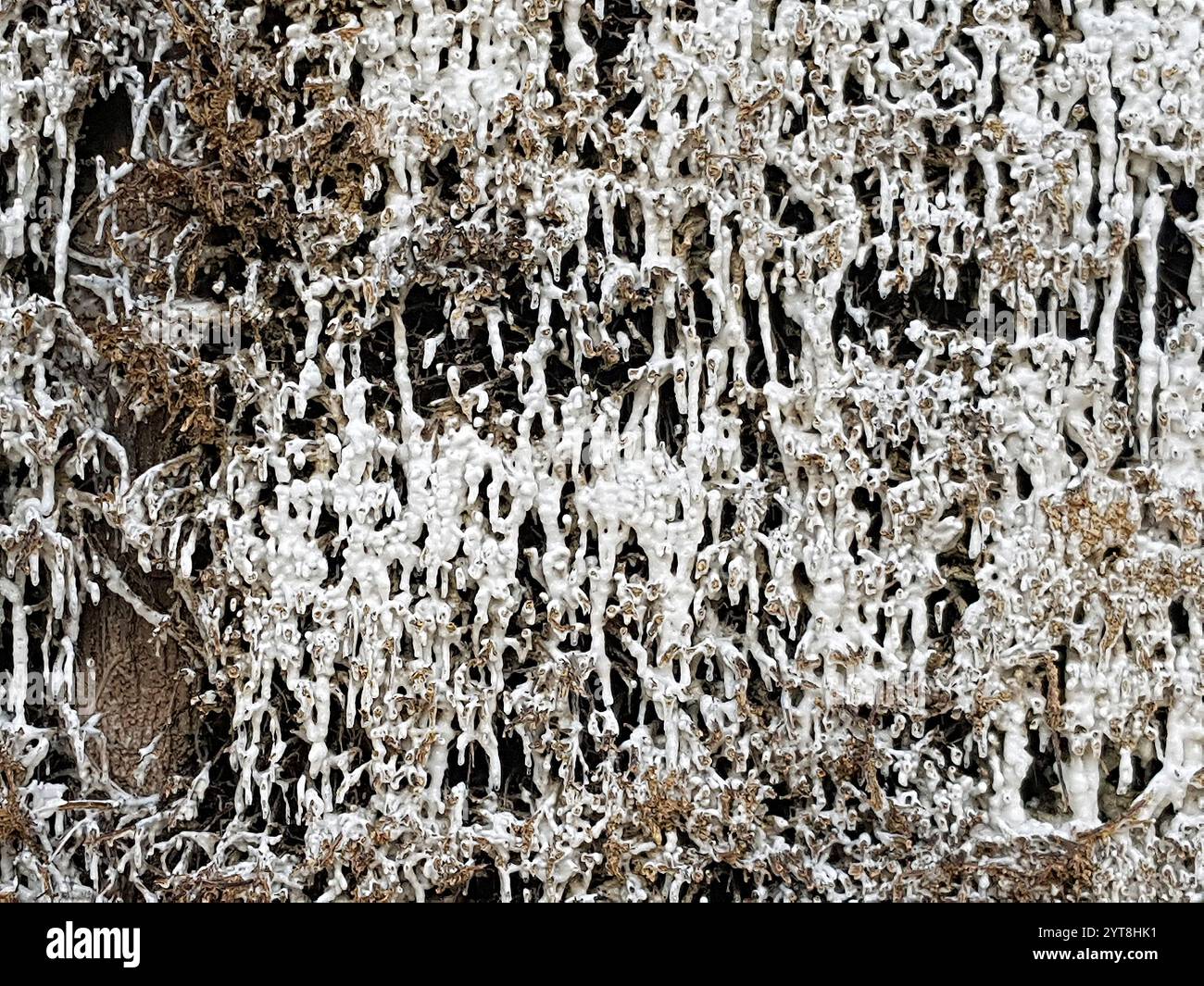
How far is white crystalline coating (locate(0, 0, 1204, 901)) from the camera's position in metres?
1.68

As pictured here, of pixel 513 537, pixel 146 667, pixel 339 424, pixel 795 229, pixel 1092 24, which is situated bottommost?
pixel 146 667

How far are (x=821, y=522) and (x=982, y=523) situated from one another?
269 millimetres

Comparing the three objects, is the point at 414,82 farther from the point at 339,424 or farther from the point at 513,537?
the point at 513,537

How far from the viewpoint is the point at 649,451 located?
1.71 meters

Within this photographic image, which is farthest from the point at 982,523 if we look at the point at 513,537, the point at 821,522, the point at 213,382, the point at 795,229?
the point at 213,382

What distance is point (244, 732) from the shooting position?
1712 mm

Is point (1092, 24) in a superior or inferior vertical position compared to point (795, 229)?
superior

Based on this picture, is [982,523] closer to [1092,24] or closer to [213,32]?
[1092,24]

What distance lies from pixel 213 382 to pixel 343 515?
1.04 ft

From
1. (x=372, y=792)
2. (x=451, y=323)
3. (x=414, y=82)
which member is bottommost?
(x=372, y=792)

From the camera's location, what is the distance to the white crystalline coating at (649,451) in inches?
66.3

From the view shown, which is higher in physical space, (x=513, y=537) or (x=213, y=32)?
(x=213, y=32)

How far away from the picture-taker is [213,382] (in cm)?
171

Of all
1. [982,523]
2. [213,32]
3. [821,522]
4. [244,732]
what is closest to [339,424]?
[244,732]
